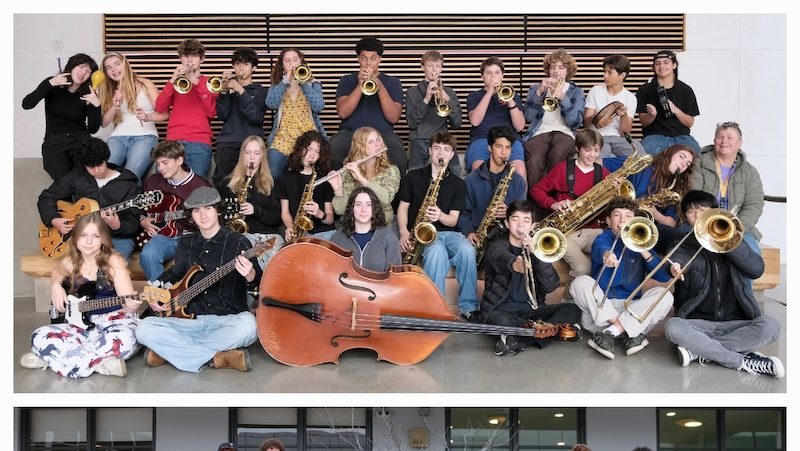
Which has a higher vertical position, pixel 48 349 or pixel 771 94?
pixel 771 94

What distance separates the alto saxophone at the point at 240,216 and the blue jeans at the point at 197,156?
0.64 metres

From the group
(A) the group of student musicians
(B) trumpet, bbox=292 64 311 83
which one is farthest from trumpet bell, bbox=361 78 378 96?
(B) trumpet, bbox=292 64 311 83

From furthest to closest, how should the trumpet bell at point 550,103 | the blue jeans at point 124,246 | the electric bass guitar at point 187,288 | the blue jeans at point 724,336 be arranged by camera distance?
1. the trumpet bell at point 550,103
2. the blue jeans at point 124,246
3. the blue jeans at point 724,336
4. the electric bass guitar at point 187,288

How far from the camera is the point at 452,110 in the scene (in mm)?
7594

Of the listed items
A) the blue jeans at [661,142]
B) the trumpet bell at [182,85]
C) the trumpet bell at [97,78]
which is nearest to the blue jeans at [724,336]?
the blue jeans at [661,142]

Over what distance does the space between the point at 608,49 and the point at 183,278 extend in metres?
4.18

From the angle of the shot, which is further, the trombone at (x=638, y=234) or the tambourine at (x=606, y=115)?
the tambourine at (x=606, y=115)

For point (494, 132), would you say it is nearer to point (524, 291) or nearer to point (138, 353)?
point (524, 291)

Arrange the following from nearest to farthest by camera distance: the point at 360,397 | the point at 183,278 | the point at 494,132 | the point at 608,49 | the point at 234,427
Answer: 1. the point at 360,397
2. the point at 183,278
3. the point at 494,132
4. the point at 234,427
5. the point at 608,49

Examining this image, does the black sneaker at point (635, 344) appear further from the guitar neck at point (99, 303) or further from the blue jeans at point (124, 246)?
the blue jeans at point (124, 246)

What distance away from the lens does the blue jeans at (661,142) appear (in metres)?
7.79

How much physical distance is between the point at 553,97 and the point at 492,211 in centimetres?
99

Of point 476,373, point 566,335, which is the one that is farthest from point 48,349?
point 566,335

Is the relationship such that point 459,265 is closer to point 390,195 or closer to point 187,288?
point 390,195
